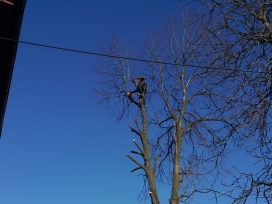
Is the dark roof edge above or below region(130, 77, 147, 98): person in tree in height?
below

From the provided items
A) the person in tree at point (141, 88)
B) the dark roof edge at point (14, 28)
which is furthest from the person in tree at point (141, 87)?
the dark roof edge at point (14, 28)

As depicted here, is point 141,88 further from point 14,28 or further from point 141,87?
point 14,28

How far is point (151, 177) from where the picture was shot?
10.8 meters

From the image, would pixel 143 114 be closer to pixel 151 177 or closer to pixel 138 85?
pixel 138 85

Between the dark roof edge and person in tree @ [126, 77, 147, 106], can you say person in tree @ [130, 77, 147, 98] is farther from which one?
the dark roof edge

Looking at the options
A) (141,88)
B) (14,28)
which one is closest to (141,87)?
(141,88)

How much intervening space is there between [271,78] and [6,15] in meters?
3.91

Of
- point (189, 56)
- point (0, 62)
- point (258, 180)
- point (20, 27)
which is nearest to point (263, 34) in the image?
→ point (258, 180)

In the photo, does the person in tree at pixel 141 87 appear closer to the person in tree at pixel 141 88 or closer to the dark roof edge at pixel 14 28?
the person in tree at pixel 141 88

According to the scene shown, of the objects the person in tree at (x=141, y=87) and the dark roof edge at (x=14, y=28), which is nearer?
the dark roof edge at (x=14, y=28)

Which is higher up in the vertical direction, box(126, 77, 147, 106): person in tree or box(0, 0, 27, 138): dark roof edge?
box(126, 77, 147, 106): person in tree

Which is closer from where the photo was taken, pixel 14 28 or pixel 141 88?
pixel 14 28

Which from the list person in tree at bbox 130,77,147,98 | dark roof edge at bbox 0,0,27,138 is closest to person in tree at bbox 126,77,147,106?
person in tree at bbox 130,77,147,98

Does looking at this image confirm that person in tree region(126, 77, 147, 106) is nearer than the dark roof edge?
No
